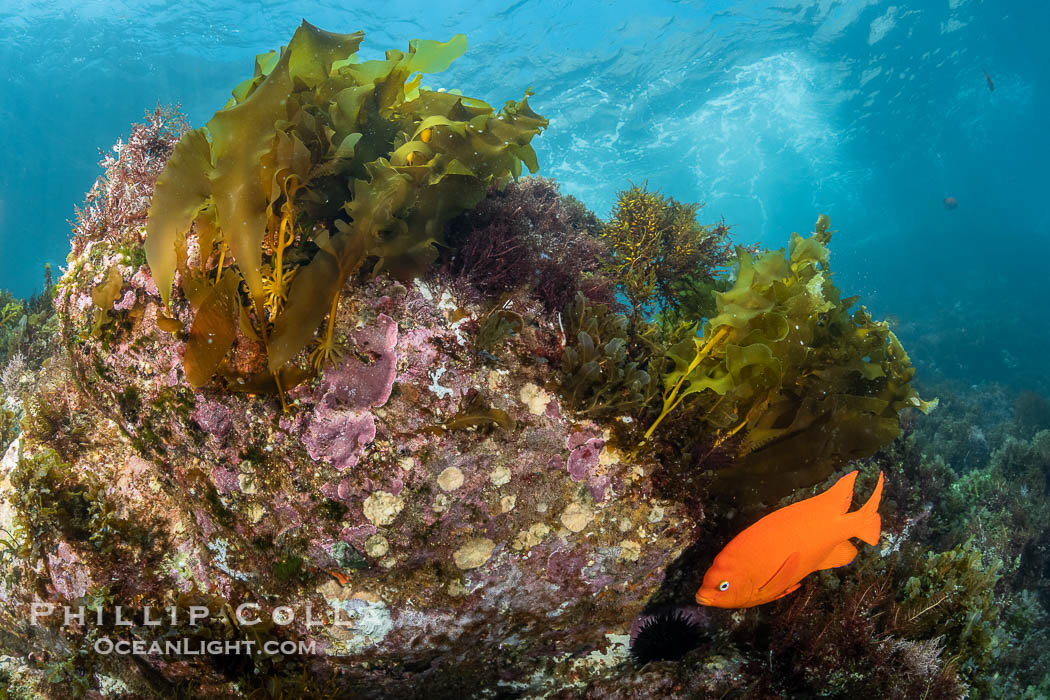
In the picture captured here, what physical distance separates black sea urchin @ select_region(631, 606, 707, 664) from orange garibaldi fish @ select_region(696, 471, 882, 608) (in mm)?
583

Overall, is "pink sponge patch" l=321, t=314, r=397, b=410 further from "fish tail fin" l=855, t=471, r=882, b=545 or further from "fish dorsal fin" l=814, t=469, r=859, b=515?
"fish tail fin" l=855, t=471, r=882, b=545

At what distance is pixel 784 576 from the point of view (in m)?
2.08

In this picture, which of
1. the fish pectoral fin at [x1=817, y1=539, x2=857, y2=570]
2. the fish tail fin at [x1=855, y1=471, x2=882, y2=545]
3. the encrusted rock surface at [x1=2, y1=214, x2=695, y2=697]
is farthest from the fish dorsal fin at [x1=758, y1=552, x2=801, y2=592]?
the encrusted rock surface at [x1=2, y1=214, x2=695, y2=697]

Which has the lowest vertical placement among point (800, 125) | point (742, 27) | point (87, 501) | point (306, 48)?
point (87, 501)

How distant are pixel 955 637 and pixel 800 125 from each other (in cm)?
4360

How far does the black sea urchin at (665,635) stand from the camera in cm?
256

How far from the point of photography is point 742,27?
23859mm

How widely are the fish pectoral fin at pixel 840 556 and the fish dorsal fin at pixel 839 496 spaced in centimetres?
28

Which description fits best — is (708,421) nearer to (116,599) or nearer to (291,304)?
(291,304)

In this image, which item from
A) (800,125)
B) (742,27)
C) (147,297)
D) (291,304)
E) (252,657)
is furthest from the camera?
(800,125)

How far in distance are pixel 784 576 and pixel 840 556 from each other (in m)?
0.41

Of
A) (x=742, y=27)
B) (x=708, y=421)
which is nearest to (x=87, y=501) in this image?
(x=708, y=421)

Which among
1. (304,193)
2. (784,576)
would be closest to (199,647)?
(304,193)

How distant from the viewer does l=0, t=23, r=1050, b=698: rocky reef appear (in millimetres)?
2182
